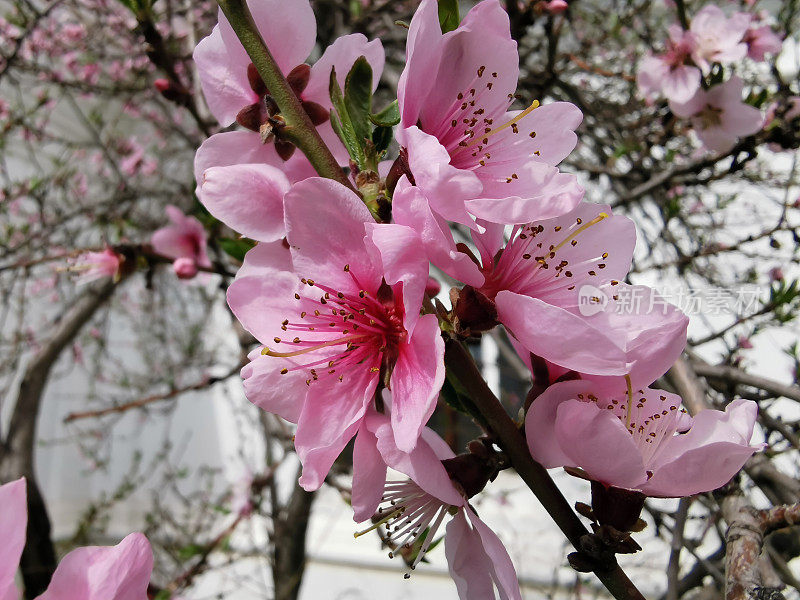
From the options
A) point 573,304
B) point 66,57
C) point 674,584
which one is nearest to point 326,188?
point 573,304

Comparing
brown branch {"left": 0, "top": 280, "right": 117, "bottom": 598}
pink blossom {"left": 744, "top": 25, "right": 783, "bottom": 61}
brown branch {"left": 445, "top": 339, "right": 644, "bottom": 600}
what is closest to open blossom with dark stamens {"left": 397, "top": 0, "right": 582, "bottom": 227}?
brown branch {"left": 445, "top": 339, "right": 644, "bottom": 600}

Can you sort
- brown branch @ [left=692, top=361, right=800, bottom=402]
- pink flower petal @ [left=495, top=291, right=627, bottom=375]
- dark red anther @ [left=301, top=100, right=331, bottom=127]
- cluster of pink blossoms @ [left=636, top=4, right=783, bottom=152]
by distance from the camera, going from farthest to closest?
cluster of pink blossoms @ [left=636, top=4, right=783, bottom=152] < brown branch @ [left=692, top=361, right=800, bottom=402] < dark red anther @ [left=301, top=100, right=331, bottom=127] < pink flower petal @ [left=495, top=291, right=627, bottom=375]

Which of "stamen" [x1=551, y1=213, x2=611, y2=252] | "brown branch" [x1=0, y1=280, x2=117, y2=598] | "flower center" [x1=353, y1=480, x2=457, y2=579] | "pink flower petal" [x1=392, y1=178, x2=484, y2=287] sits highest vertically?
"pink flower petal" [x1=392, y1=178, x2=484, y2=287]

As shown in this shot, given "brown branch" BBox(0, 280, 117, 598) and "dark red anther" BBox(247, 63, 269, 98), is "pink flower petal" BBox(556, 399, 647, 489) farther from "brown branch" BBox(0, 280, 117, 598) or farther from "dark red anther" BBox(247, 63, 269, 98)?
"brown branch" BBox(0, 280, 117, 598)

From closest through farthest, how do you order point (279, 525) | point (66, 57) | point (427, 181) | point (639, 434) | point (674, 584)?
point (427, 181)
point (639, 434)
point (674, 584)
point (279, 525)
point (66, 57)

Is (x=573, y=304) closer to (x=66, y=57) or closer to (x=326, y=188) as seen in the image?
(x=326, y=188)

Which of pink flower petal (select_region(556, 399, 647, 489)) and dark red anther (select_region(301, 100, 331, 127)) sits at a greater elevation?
dark red anther (select_region(301, 100, 331, 127))

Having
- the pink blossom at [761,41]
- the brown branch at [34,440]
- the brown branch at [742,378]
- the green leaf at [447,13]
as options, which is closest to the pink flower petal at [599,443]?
the green leaf at [447,13]

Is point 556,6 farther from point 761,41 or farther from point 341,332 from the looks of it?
point 341,332

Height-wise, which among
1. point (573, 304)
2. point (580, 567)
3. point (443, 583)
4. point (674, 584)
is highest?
point (573, 304)

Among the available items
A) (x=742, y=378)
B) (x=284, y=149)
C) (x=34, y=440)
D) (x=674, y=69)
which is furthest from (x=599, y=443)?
(x=34, y=440)
